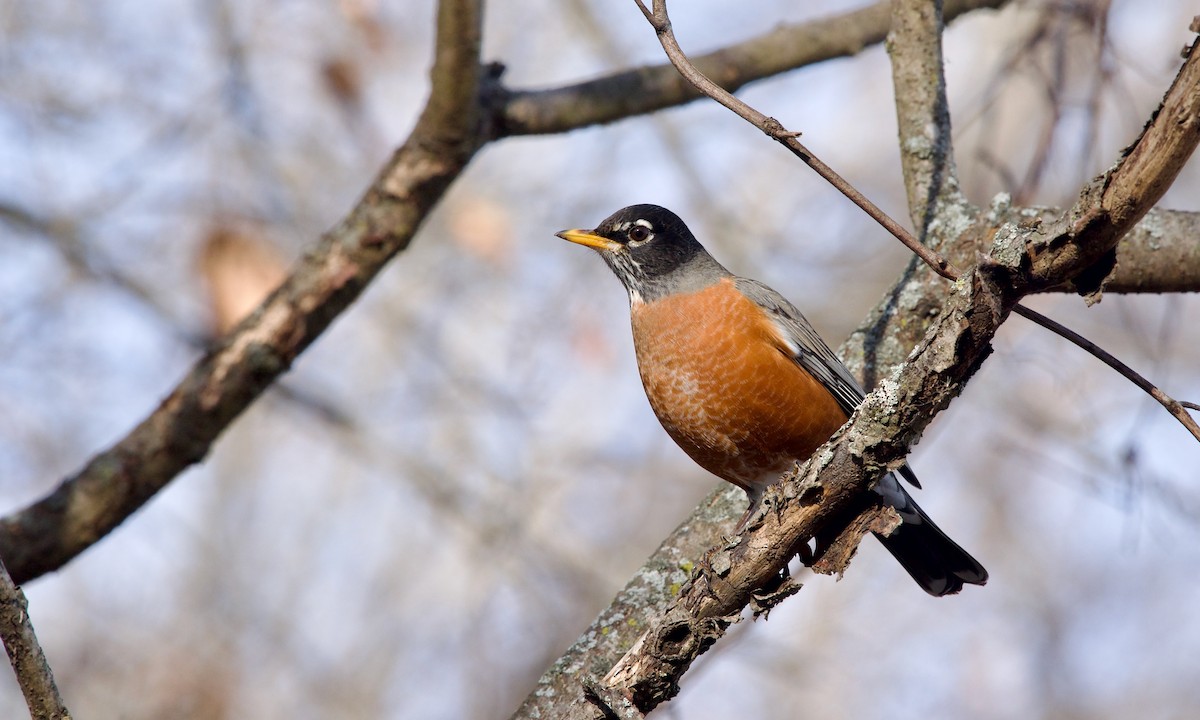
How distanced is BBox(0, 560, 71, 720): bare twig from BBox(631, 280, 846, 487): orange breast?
2.60 metres

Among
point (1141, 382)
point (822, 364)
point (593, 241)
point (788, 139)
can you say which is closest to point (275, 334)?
point (593, 241)

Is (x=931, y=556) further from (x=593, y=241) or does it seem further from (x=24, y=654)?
(x=24, y=654)

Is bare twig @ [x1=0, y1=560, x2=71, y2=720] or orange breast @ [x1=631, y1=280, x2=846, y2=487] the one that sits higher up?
orange breast @ [x1=631, y1=280, x2=846, y2=487]

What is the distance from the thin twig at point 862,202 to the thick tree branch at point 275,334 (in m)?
1.89

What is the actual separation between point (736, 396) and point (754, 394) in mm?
74

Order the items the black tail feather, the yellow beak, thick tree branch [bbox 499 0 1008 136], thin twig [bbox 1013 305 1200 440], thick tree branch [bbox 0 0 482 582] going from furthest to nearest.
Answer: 1. the yellow beak
2. thick tree branch [bbox 499 0 1008 136]
3. thick tree branch [bbox 0 0 482 582]
4. the black tail feather
5. thin twig [bbox 1013 305 1200 440]

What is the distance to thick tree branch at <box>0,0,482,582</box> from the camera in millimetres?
4773

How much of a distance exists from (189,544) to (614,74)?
6190 millimetres

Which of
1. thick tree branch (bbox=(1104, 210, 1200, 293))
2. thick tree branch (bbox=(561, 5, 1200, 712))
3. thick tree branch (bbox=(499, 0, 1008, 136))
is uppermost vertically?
thick tree branch (bbox=(499, 0, 1008, 136))

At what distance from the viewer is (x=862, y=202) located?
9.93 ft

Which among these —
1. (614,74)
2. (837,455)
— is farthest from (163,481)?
(837,455)

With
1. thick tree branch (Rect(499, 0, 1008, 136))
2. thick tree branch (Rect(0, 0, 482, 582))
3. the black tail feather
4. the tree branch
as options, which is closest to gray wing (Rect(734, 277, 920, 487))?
the black tail feather

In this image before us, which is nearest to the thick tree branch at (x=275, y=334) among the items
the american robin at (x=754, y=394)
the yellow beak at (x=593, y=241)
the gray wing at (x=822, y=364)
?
the yellow beak at (x=593, y=241)

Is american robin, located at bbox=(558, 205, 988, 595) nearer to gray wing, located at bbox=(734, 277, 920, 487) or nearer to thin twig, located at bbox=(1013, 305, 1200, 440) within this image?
gray wing, located at bbox=(734, 277, 920, 487)
